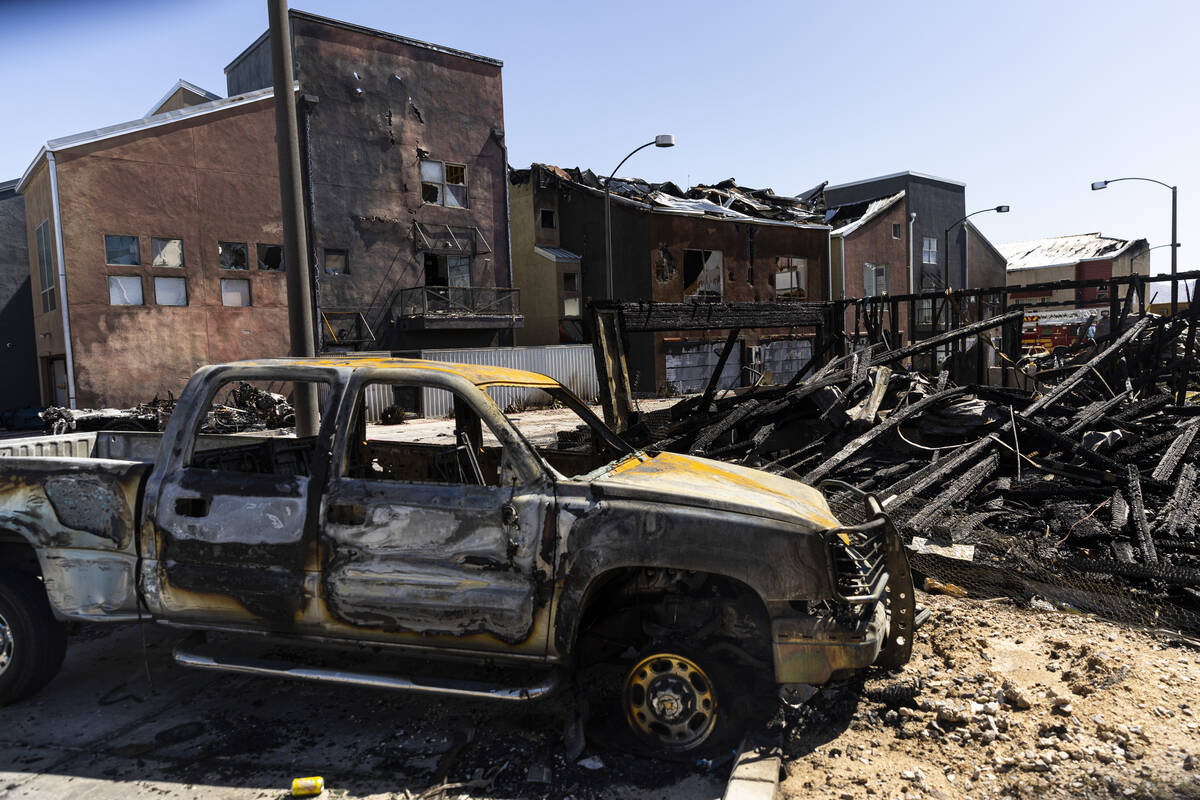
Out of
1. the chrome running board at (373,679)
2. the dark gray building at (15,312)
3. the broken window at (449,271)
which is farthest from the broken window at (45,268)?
the chrome running board at (373,679)

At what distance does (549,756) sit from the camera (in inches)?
147

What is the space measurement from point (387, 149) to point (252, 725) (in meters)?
27.2

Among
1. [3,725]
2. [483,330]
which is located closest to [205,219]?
[483,330]

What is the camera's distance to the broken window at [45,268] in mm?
23016

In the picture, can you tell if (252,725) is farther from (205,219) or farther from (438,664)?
(205,219)

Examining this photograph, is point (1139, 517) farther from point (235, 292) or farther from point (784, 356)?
point (784, 356)

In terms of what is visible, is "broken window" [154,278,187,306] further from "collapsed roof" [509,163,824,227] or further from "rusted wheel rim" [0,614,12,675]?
"rusted wheel rim" [0,614,12,675]

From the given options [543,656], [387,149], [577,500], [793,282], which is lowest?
[543,656]

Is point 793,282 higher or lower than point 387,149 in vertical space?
lower

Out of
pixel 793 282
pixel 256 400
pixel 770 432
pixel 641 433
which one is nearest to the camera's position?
pixel 641 433

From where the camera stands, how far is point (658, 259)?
32.1 meters

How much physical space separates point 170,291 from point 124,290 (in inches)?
48.1

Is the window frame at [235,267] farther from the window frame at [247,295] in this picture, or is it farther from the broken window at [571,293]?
the broken window at [571,293]

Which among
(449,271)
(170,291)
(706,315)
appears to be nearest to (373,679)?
(706,315)
